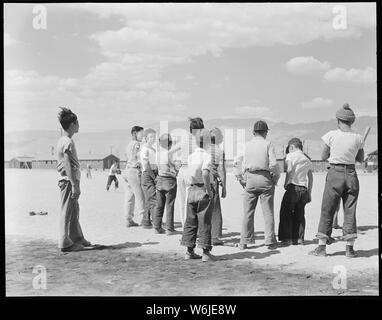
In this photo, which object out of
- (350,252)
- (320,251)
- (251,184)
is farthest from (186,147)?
(350,252)

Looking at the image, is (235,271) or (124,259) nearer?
(235,271)

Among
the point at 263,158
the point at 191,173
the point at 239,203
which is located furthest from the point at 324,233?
the point at 239,203

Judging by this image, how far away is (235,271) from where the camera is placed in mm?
7055

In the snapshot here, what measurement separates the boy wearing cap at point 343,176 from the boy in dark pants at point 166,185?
2.91 meters

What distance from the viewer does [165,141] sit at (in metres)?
9.55

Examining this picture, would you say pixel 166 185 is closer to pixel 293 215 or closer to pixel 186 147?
pixel 186 147

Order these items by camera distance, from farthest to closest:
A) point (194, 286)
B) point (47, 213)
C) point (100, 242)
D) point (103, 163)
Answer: point (103, 163), point (47, 213), point (100, 242), point (194, 286)

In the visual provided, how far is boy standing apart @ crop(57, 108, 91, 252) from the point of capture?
7848 mm

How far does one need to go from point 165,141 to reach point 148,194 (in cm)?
126

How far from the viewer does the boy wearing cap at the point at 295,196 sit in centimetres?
848

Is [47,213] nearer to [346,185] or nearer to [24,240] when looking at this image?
[24,240]

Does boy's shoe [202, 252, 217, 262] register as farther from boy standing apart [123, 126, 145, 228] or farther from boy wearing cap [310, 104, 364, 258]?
boy standing apart [123, 126, 145, 228]

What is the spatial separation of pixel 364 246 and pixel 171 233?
3370mm

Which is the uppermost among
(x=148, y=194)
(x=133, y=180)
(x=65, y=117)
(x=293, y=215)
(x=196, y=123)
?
(x=65, y=117)
